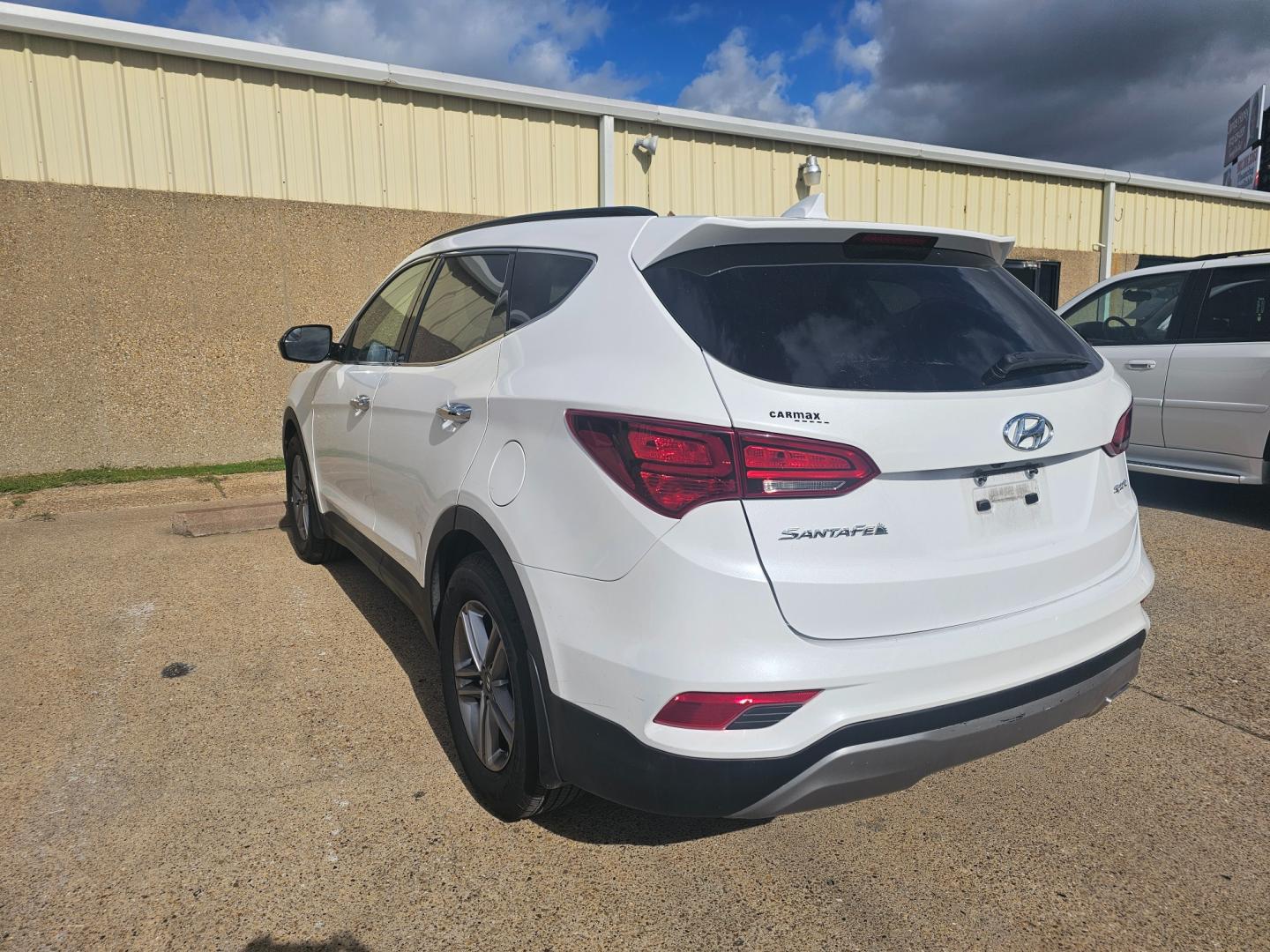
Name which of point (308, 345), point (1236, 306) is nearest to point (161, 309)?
point (308, 345)

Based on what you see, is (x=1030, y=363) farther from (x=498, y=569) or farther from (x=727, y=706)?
(x=498, y=569)

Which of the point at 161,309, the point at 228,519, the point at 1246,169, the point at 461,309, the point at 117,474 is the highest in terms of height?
the point at 1246,169

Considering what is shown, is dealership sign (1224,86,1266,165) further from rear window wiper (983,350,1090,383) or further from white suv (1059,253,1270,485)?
rear window wiper (983,350,1090,383)

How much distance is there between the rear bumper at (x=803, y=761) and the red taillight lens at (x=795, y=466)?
541 millimetres

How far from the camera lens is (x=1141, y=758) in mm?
3053

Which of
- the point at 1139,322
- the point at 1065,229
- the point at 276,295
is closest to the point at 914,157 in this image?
the point at 1065,229

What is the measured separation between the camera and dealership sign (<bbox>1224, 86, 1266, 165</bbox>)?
3078 cm

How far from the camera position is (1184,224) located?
48.3 ft

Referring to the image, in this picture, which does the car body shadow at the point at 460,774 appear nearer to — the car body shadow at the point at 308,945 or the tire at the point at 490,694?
the tire at the point at 490,694

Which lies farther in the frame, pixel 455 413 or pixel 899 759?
pixel 455 413

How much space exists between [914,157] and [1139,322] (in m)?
5.56

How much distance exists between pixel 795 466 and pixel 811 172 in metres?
9.40

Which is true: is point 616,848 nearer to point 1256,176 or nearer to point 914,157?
point 914,157

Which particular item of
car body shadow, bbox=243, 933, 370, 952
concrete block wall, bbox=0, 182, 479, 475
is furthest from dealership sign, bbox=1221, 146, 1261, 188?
car body shadow, bbox=243, 933, 370, 952
